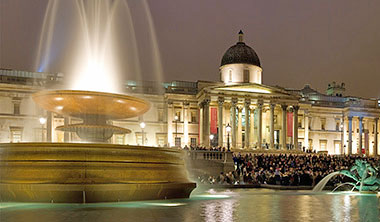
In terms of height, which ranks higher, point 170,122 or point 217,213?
point 170,122

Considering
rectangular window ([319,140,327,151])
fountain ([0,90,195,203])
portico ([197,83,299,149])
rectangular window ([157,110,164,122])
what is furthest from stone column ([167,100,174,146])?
fountain ([0,90,195,203])

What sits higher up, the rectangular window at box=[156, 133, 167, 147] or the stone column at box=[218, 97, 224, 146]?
the stone column at box=[218, 97, 224, 146]

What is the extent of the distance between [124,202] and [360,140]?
185 feet

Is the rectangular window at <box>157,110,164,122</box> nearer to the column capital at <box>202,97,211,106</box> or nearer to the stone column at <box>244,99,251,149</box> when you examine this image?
the column capital at <box>202,97,211,106</box>

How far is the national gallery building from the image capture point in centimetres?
4734

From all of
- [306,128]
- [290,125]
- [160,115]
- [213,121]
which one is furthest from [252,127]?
[160,115]

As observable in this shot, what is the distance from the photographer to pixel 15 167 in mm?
10000

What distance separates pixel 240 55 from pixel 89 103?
4375cm

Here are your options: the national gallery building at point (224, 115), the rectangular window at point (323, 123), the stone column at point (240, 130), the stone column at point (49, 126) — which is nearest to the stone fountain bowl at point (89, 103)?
the national gallery building at point (224, 115)

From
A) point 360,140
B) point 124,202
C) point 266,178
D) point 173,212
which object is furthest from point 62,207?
point 360,140

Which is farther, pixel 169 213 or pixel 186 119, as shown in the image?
pixel 186 119

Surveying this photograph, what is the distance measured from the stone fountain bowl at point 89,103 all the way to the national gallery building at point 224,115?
96.9ft

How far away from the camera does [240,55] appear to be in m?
54.7

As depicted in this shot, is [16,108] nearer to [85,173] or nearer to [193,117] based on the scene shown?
[193,117]
